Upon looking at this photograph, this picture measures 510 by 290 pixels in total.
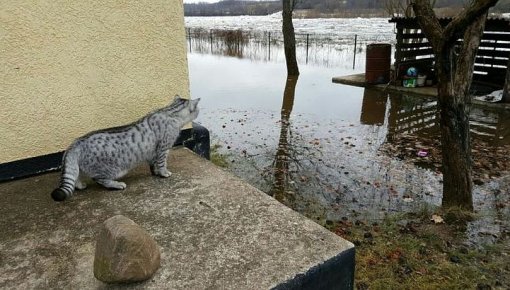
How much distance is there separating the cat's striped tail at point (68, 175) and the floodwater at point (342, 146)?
2.95 m

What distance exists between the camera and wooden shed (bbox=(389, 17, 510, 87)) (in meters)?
11.5

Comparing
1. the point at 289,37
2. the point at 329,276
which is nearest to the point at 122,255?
the point at 329,276

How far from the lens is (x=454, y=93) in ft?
14.9

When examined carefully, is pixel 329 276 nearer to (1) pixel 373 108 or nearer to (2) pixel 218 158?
(2) pixel 218 158

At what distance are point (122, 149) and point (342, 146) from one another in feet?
17.1

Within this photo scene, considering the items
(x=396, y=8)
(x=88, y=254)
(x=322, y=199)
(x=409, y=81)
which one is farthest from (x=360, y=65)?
(x=88, y=254)

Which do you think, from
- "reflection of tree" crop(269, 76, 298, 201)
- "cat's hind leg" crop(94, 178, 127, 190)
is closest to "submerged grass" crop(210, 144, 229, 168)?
"reflection of tree" crop(269, 76, 298, 201)

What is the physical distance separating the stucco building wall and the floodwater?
2.58m

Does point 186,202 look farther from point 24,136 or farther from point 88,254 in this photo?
point 24,136

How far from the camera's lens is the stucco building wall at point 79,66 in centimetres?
310

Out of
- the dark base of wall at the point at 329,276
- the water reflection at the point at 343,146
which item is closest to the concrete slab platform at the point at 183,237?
the dark base of wall at the point at 329,276

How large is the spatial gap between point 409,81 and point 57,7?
1135cm

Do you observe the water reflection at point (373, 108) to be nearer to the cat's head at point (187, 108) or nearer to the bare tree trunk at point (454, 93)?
the bare tree trunk at point (454, 93)

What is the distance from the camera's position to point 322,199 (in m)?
5.44
